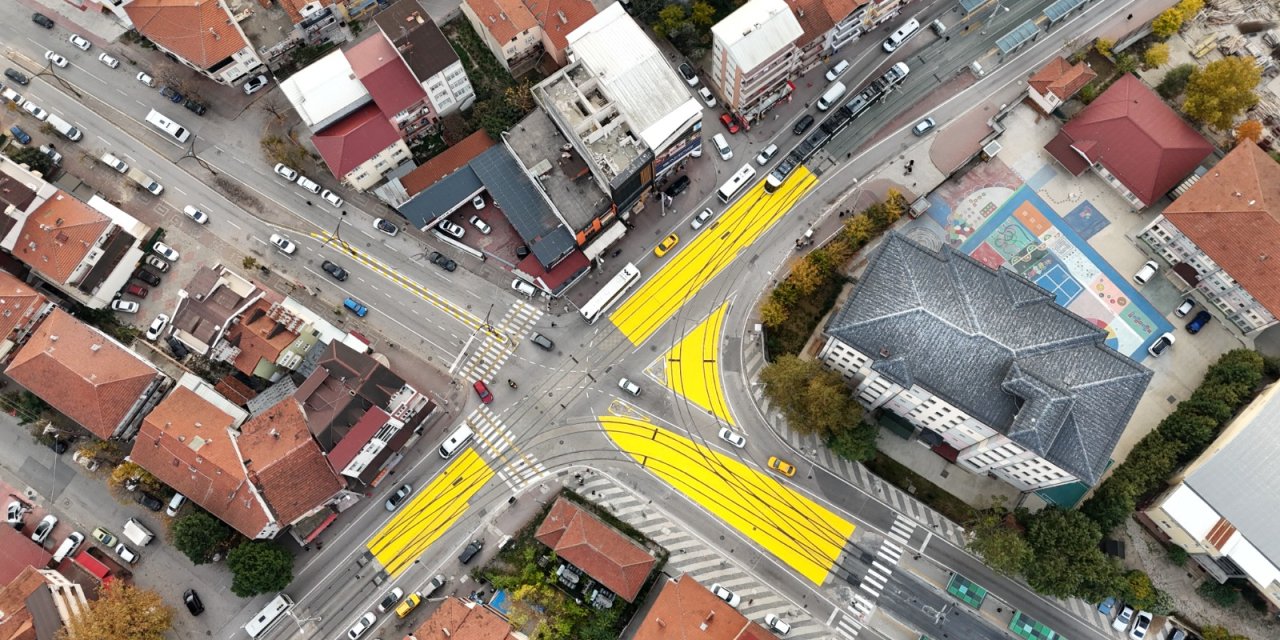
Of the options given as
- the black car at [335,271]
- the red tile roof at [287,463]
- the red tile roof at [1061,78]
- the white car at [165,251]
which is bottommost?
the red tile roof at [287,463]

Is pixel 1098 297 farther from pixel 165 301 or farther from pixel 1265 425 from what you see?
pixel 165 301

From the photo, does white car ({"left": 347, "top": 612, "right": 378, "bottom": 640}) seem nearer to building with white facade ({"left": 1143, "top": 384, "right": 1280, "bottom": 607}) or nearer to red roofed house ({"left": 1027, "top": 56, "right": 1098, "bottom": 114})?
building with white facade ({"left": 1143, "top": 384, "right": 1280, "bottom": 607})

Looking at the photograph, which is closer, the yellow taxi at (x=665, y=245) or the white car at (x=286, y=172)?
the yellow taxi at (x=665, y=245)

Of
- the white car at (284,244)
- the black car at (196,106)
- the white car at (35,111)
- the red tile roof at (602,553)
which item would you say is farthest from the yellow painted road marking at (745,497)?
the white car at (35,111)

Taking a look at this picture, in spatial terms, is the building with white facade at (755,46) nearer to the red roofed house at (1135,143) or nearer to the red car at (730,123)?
the red car at (730,123)

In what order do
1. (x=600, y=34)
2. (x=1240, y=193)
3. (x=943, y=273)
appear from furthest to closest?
(x=600, y=34) → (x=1240, y=193) → (x=943, y=273)

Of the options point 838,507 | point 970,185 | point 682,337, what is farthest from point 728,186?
point 838,507

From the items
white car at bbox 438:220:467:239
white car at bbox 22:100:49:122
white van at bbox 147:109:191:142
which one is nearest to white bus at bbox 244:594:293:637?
white car at bbox 438:220:467:239
